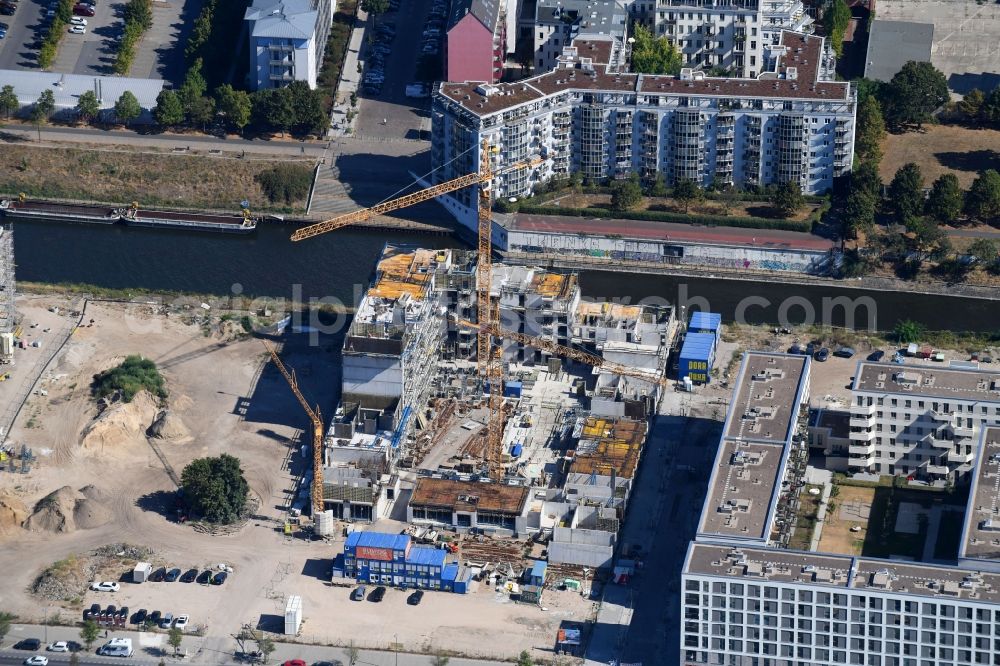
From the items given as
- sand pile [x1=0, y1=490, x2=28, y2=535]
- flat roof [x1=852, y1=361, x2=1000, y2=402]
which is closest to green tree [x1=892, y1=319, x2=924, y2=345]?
flat roof [x1=852, y1=361, x2=1000, y2=402]

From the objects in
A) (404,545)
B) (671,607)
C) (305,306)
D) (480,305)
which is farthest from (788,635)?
(305,306)

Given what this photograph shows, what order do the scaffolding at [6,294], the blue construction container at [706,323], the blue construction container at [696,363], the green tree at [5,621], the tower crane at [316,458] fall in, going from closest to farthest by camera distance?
the green tree at [5,621] < the tower crane at [316,458] < the blue construction container at [696,363] < the scaffolding at [6,294] < the blue construction container at [706,323]

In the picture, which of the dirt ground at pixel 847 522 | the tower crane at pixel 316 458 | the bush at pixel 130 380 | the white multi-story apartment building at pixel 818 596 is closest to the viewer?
the white multi-story apartment building at pixel 818 596

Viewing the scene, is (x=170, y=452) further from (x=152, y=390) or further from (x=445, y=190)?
(x=445, y=190)

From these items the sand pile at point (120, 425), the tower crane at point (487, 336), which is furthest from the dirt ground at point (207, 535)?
the tower crane at point (487, 336)


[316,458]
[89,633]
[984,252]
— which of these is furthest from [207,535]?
[984,252]

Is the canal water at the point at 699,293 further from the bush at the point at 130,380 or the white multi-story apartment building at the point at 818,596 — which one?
the white multi-story apartment building at the point at 818,596
